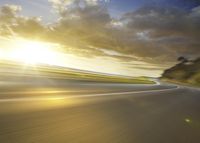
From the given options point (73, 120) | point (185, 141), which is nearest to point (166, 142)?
point (185, 141)

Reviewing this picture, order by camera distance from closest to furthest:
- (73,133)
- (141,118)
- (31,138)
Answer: (31,138) → (73,133) → (141,118)

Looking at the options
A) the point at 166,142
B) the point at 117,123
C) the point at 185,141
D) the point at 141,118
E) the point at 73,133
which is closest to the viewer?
the point at 73,133

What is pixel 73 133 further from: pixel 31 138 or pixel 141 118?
pixel 141 118

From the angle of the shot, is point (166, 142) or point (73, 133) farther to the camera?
point (166, 142)

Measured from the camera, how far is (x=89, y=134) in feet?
19.1

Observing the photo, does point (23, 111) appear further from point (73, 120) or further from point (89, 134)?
point (89, 134)

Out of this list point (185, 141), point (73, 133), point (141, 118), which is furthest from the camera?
point (141, 118)

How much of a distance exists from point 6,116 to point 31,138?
1.81m

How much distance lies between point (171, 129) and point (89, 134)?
2.97 metres

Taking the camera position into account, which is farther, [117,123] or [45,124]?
[117,123]

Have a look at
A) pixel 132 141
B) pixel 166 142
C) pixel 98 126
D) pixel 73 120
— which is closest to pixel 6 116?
pixel 73 120

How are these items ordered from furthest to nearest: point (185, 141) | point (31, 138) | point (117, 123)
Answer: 1. point (117, 123)
2. point (185, 141)
3. point (31, 138)

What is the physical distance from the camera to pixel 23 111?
7395 millimetres

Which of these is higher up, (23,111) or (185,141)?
(23,111)
